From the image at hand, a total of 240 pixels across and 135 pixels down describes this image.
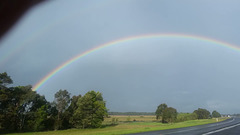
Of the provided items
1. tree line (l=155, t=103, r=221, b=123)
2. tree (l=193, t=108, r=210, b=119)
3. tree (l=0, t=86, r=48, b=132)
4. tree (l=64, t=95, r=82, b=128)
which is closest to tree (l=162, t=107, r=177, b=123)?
tree line (l=155, t=103, r=221, b=123)

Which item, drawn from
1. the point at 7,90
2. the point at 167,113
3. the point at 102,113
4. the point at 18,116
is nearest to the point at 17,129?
the point at 18,116

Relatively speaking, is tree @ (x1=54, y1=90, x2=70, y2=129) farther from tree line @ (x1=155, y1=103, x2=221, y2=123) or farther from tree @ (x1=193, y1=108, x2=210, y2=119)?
tree @ (x1=193, y1=108, x2=210, y2=119)

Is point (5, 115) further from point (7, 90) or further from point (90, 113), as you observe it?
point (90, 113)

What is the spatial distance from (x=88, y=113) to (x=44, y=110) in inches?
521

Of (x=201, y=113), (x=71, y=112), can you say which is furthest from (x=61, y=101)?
(x=201, y=113)

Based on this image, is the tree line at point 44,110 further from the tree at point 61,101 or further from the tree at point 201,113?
the tree at point 201,113

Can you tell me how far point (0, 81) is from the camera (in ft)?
162

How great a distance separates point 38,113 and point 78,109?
38.6 ft

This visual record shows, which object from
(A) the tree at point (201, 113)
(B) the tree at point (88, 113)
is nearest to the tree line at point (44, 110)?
(B) the tree at point (88, 113)

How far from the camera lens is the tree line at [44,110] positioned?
51156 millimetres

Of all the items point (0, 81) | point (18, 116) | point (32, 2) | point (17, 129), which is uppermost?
point (0, 81)

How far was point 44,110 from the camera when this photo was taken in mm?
58594

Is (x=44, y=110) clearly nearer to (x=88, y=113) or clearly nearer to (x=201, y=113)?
(x=88, y=113)

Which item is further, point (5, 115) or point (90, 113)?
point (90, 113)
